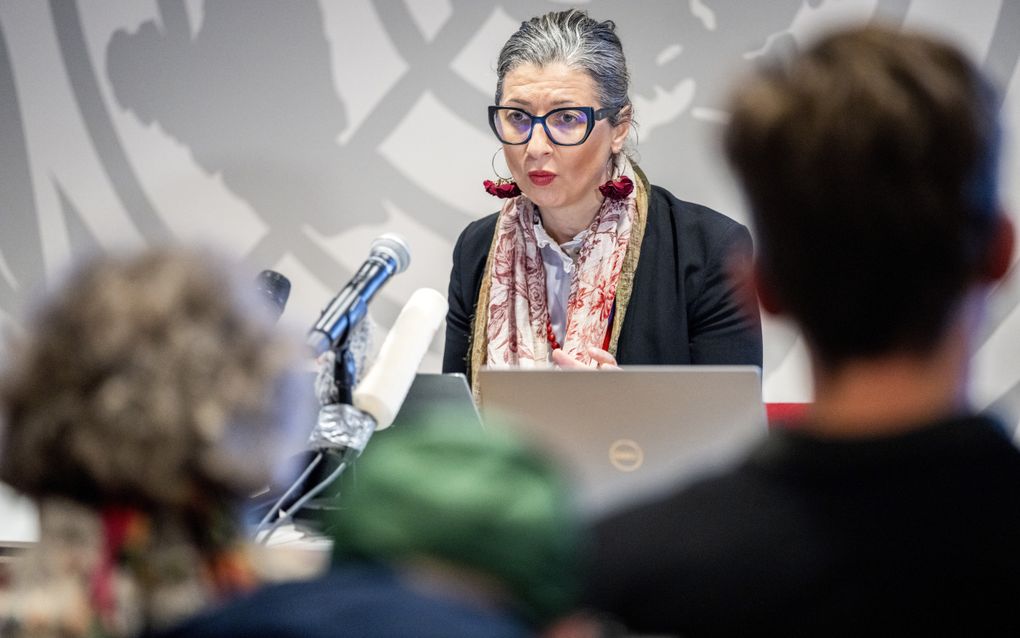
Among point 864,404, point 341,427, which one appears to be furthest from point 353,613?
point 341,427

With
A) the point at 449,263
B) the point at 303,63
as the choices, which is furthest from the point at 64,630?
the point at 303,63

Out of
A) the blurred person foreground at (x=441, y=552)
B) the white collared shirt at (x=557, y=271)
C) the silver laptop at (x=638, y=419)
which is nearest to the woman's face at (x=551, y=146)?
the white collared shirt at (x=557, y=271)

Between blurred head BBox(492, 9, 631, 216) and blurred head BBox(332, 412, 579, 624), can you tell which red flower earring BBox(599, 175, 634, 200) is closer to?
blurred head BBox(492, 9, 631, 216)

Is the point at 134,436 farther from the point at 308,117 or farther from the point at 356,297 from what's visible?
the point at 308,117

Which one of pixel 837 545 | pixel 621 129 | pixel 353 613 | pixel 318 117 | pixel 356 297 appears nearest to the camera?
pixel 353 613

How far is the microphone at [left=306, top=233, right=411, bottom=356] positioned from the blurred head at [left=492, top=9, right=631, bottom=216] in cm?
85

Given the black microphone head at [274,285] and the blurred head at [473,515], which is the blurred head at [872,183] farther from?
the black microphone head at [274,285]

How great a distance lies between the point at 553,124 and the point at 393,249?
913mm

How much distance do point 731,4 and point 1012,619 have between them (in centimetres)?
265

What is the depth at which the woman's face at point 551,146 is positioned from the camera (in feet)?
7.92

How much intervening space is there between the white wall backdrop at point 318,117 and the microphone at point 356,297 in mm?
1578

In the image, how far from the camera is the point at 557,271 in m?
2.61

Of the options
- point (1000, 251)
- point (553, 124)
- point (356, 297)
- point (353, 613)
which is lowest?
point (353, 613)

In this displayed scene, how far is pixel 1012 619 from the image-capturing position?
0.59 metres
